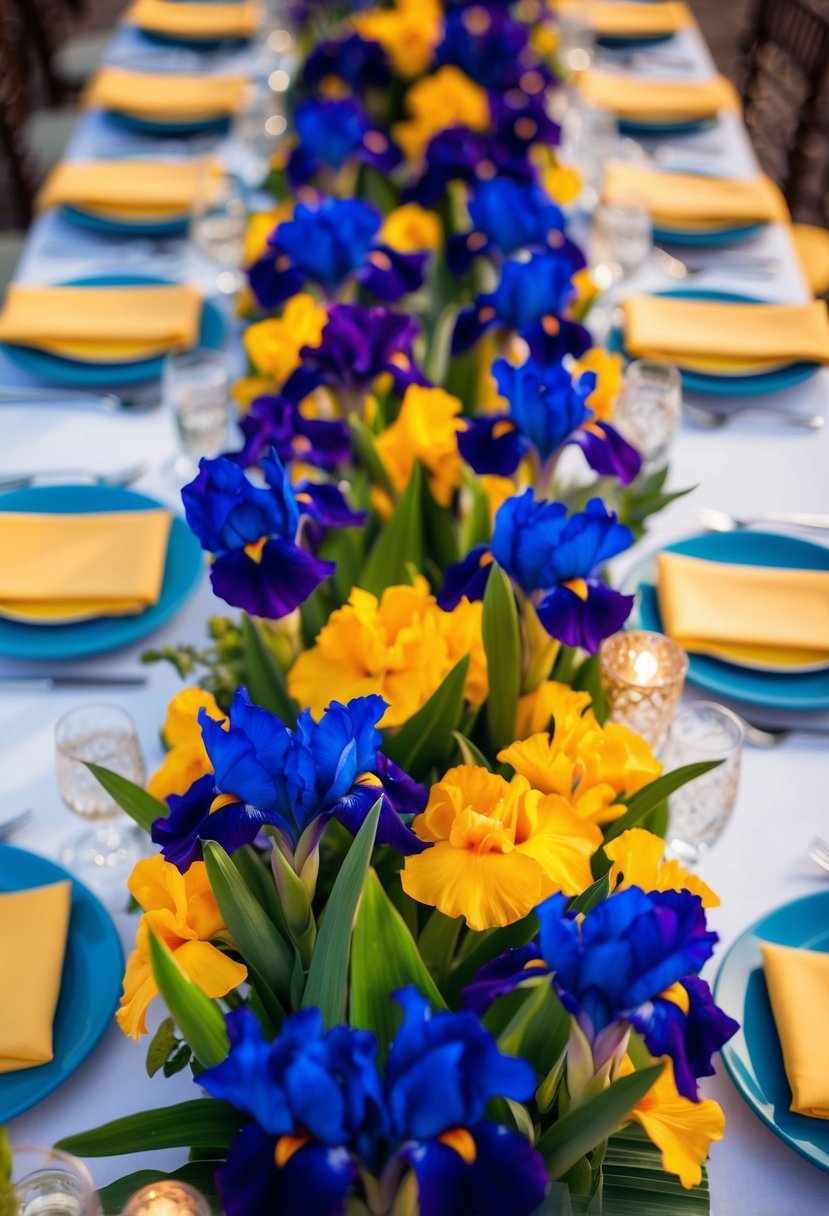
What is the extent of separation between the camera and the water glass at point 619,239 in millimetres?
2068

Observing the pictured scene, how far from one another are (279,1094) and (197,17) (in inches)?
120

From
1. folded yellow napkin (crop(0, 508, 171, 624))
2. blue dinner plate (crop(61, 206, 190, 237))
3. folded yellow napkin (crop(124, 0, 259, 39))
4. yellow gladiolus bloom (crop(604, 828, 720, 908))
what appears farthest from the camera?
folded yellow napkin (crop(124, 0, 259, 39))

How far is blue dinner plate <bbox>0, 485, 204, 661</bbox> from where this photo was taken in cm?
143

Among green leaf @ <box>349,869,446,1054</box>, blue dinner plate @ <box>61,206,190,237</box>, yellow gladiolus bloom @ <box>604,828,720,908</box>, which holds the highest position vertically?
yellow gladiolus bloom @ <box>604,828,720,908</box>

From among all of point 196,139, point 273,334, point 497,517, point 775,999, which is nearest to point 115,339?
point 273,334

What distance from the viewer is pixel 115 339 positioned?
6.45 ft

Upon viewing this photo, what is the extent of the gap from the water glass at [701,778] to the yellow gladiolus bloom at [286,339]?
0.68 m

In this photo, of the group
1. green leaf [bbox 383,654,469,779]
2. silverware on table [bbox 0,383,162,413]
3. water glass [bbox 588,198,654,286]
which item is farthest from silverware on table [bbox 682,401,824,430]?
green leaf [bbox 383,654,469,779]

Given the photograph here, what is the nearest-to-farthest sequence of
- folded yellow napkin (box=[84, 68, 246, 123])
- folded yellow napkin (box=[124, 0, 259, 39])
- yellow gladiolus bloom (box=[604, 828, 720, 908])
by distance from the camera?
yellow gladiolus bloom (box=[604, 828, 720, 908]) → folded yellow napkin (box=[84, 68, 246, 123]) → folded yellow napkin (box=[124, 0, 259, 39])

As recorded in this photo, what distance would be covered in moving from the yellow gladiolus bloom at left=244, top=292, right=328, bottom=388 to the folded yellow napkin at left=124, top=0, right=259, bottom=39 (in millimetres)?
1730

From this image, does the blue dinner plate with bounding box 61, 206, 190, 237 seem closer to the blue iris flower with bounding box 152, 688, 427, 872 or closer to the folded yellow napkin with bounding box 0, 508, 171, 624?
the folded yellow napkin with bounding box 0, 508, 171, 624

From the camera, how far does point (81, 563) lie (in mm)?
1516

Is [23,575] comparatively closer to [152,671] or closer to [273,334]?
[152,671]

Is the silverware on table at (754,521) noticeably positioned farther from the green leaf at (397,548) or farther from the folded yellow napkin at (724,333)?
the green leaf at (397,548)
